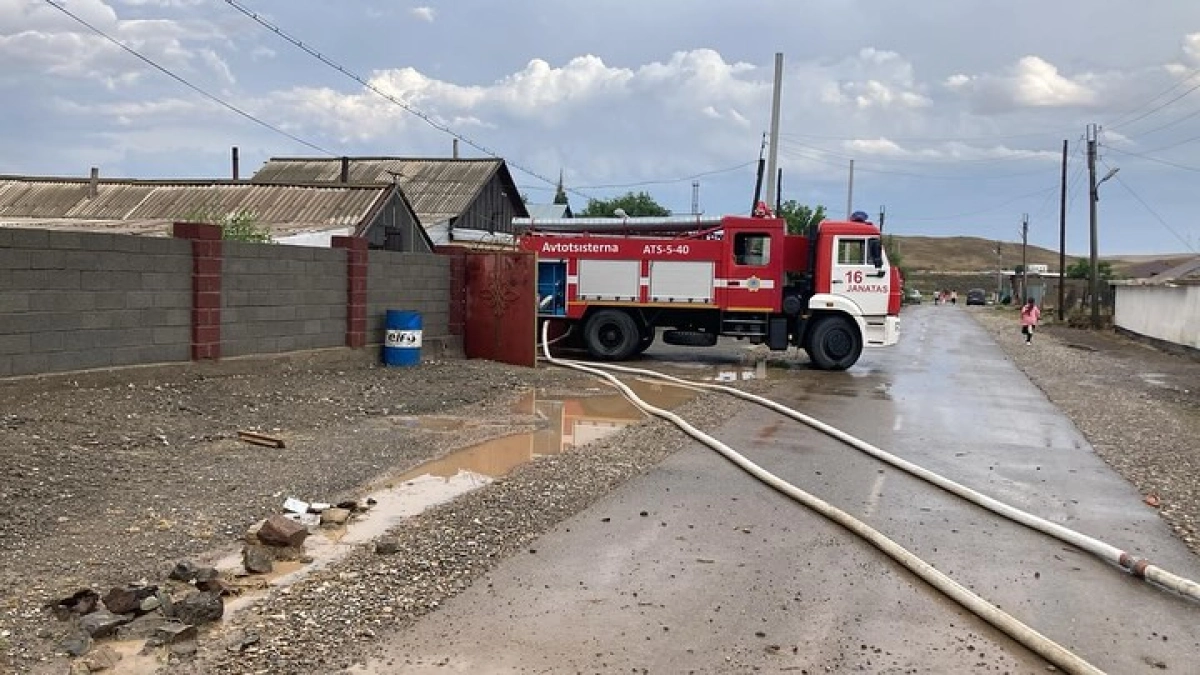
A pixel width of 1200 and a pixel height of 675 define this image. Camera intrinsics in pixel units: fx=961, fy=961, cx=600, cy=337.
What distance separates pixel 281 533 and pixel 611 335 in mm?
15901

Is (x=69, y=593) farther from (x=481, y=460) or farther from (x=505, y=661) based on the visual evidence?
(x=481, y=460)

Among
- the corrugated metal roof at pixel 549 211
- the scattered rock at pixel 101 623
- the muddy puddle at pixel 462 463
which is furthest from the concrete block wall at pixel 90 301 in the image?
the corrugated metal roof at pixel 549 211

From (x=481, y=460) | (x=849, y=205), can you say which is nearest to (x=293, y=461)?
(x=481, y=460)

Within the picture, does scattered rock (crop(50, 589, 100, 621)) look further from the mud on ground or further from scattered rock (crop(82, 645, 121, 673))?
scattered rock (crop(82, 645, 121, 673))

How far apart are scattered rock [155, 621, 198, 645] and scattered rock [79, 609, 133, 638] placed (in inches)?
8.1

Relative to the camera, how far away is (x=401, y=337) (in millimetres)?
16031

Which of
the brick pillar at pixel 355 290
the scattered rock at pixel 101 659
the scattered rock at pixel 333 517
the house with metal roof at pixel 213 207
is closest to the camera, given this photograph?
the scattered rock at pixel 101 659

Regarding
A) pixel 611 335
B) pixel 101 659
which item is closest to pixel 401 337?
pixel 611 335

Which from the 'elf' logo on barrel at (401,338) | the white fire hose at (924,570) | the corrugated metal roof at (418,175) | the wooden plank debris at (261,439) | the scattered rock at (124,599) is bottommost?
the white fire hose at (924,570)

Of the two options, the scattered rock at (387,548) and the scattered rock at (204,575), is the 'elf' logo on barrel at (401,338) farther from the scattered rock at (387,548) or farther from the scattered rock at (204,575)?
the scattered rock at (204,575)

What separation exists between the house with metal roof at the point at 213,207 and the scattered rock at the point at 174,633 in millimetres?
20946

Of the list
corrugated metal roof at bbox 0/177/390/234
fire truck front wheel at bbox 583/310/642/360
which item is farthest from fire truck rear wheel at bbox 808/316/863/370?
corrugated metal roof at bbox 0/177/390/234

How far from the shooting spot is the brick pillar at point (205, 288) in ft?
39.3

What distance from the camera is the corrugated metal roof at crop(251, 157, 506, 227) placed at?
4278cm
